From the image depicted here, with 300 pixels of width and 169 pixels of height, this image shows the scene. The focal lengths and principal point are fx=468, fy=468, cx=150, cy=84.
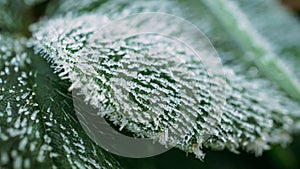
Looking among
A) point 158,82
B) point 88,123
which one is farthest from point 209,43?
point 88,123

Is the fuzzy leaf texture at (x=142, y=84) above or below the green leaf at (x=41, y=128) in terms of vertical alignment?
above

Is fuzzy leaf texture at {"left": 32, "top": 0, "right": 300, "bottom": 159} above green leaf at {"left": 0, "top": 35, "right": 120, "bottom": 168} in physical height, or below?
above

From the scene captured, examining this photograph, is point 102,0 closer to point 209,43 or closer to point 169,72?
point 209,43

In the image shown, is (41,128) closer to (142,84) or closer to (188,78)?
(142,84)

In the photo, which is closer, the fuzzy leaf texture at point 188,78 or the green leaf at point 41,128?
the green leaf at point 41,128

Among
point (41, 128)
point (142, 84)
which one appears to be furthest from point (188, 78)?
point (41, 128)

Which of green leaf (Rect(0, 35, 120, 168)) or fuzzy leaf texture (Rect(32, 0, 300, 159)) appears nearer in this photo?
green leaf (Rect(0, 35, 120, 168))
